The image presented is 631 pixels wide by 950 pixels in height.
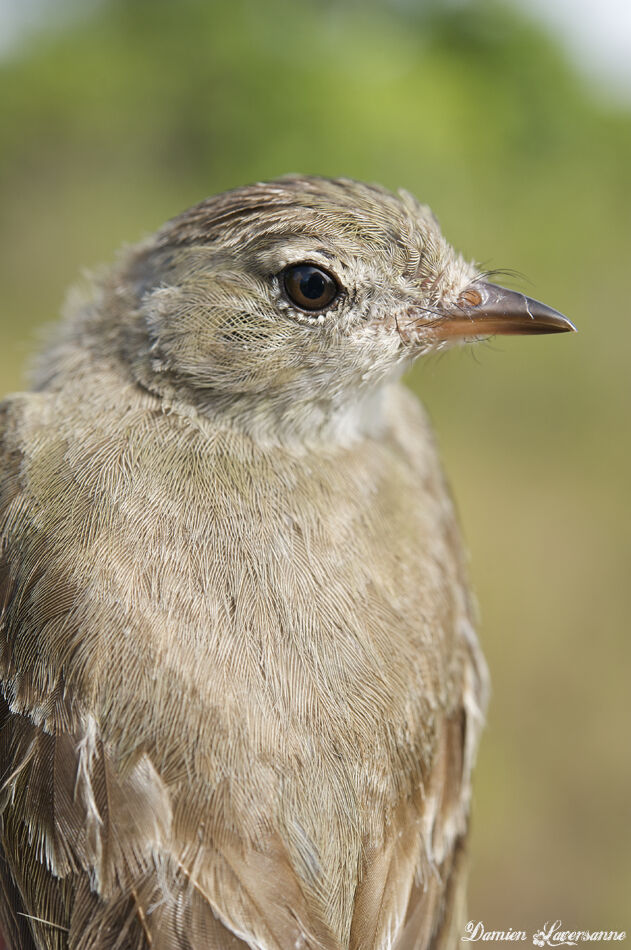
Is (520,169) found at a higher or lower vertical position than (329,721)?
higher

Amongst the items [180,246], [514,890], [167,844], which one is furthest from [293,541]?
[514,890]

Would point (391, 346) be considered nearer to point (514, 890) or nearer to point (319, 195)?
point (319, 195)

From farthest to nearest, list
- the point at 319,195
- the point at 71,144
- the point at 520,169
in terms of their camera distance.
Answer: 1. the point at 71,144
2. the point at 520,169
3. the point at 319,195

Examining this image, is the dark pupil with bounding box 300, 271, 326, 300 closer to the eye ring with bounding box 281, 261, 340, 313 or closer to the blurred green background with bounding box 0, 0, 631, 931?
the eye ring with bounding box 281, 261, 340, 313
